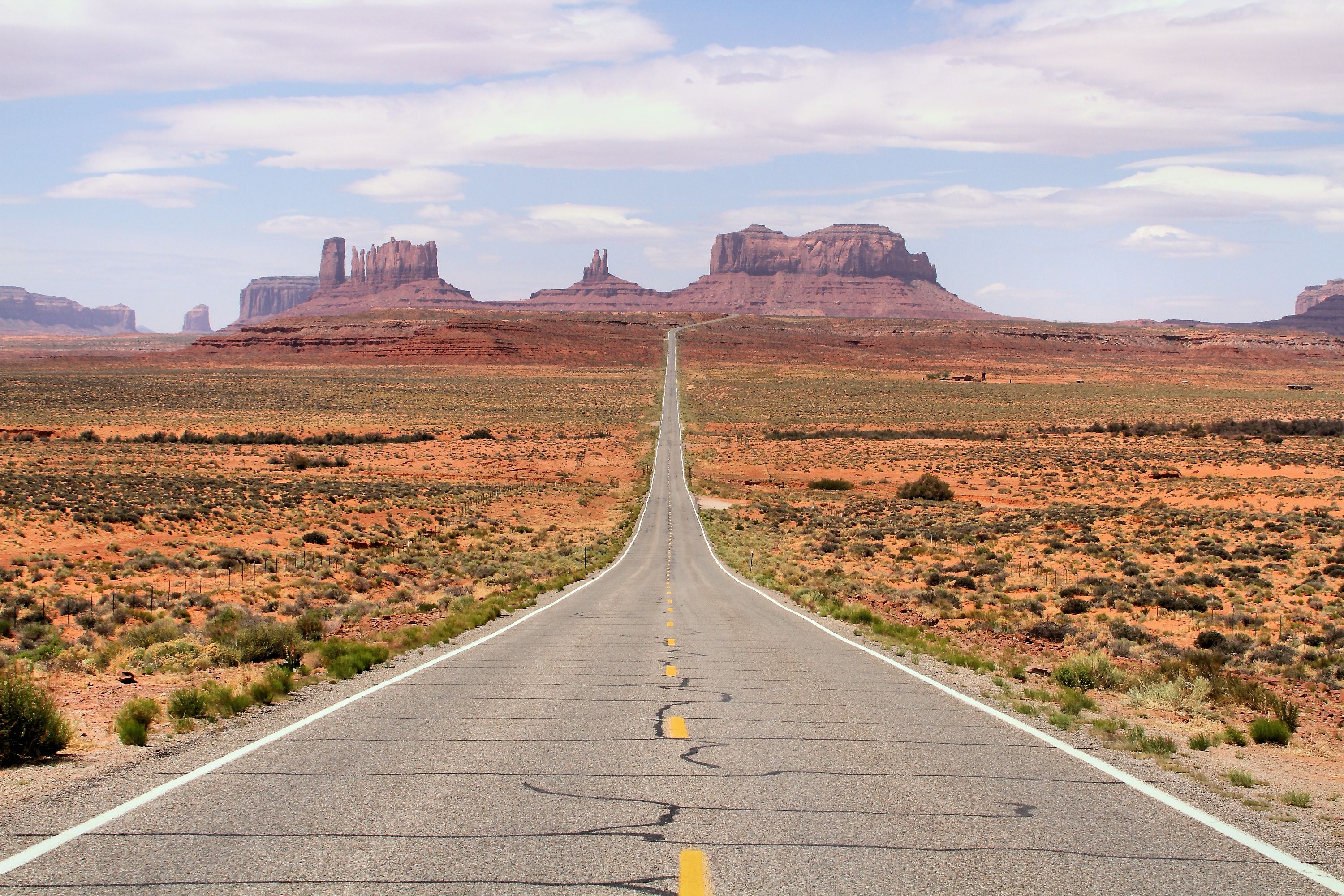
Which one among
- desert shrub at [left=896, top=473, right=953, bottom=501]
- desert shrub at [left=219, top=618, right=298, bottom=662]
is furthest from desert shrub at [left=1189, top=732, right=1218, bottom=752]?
desert shrub at [left=896, top=473, right=953, bottom=501]

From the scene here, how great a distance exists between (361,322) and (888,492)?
149 metres

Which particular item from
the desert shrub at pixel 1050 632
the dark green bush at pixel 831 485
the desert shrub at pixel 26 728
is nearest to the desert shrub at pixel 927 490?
the dark green bush at pixel 831 485

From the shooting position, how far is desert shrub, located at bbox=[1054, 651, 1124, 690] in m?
11.8

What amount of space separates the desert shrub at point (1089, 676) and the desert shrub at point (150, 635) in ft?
40.7

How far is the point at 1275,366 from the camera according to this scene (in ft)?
535

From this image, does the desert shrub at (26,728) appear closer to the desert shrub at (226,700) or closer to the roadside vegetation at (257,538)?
the roadside vegetation at (257,538)

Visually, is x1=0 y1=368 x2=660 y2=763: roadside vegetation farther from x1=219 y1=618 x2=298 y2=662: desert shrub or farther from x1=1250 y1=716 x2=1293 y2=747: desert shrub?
x1=1250 y1=716 x2=1293 y2=747: desert shrub

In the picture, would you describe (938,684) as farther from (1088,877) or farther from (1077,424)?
(1077,424)

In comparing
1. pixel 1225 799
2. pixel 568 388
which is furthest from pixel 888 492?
pixel 568 388

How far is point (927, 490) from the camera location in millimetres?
50438

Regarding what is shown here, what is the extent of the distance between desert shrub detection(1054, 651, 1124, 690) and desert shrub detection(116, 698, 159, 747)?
991 cm

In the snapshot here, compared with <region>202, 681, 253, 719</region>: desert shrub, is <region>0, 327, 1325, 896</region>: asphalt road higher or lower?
higher

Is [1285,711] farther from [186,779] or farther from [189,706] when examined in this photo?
[189,706]

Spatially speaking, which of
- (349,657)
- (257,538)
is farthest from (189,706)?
(257,538)
